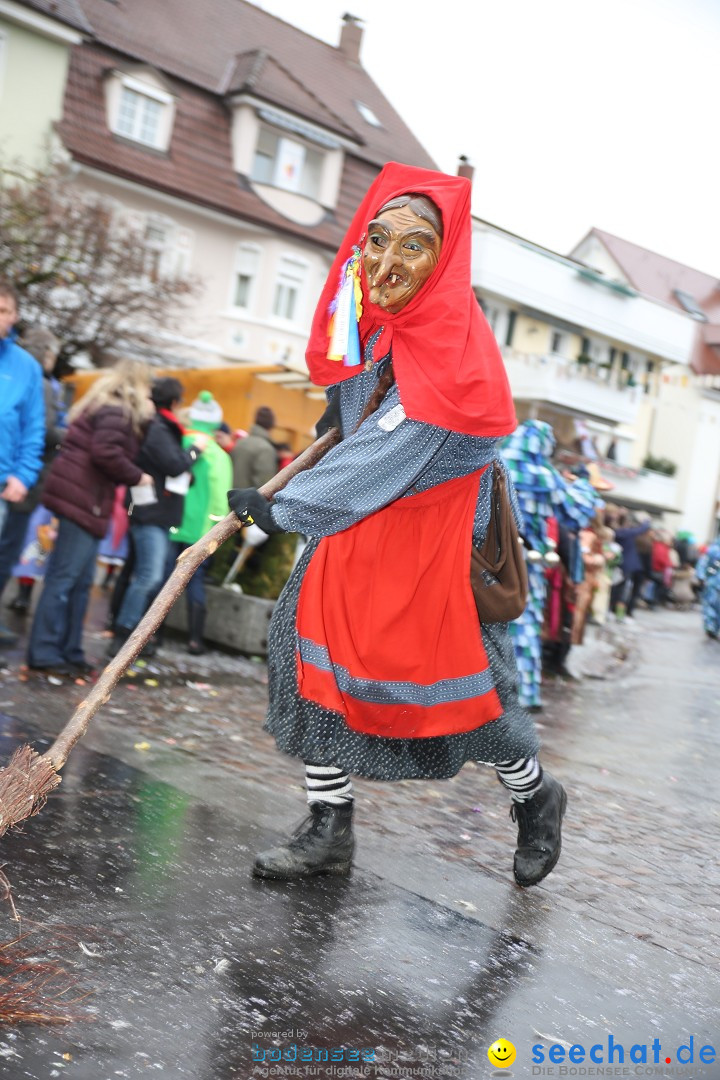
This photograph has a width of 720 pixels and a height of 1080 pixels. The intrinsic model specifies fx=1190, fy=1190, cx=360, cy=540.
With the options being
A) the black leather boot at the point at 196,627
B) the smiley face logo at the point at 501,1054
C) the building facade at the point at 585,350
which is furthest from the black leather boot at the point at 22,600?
the building facade at the point at 585,350

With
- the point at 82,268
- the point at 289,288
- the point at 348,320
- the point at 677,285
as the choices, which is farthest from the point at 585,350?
the point at 348,320

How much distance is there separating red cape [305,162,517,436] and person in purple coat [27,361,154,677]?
12.5ft

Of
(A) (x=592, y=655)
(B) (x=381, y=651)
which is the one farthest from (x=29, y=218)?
(B) (x=381, y=651)

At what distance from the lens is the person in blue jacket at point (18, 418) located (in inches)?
265

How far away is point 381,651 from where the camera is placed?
3.73 meters

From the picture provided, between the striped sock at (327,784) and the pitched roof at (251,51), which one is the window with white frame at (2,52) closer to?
the pitched roof at (251,51)

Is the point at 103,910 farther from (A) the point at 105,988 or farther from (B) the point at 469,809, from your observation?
(B) the point at 469,809

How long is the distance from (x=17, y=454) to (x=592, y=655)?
9.38 metres

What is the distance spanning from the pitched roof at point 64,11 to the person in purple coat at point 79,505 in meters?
19.3

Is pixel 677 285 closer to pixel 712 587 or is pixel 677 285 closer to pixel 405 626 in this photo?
pixel 712 587

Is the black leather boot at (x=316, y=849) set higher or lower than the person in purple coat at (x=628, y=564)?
lower

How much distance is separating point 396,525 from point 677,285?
5503 centimetres

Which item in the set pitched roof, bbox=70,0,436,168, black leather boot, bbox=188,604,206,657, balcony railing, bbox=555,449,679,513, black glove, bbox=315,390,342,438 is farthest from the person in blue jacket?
balcony railing, bbox=555,449,679,513

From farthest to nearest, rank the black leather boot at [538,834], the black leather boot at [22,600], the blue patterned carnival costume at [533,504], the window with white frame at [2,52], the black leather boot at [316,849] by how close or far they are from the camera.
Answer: the window with white frame at [2,52], the black leather boot at [22,600], the blue patterned carnival costume at [533,504], the black leather boot at [538,834], the black leather boot at [316,849]
